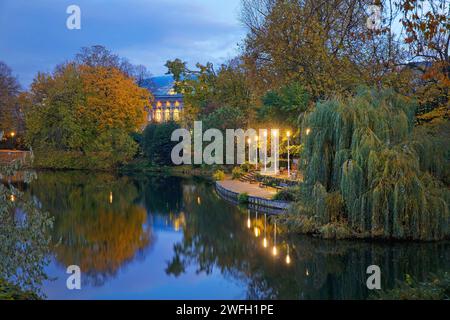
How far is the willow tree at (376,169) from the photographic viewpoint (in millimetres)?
13742

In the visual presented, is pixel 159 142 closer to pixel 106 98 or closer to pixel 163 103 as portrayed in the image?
pixel 106 98

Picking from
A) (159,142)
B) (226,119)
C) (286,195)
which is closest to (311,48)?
(286,195)

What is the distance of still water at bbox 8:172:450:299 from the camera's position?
34.0 ft

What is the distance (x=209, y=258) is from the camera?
42.9ft

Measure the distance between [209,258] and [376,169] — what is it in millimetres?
4785

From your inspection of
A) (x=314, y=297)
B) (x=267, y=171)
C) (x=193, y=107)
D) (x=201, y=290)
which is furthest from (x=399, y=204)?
(x=193, y=107)

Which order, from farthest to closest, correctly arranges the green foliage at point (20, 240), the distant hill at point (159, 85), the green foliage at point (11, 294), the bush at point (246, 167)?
the distant hill at point (159, 85), the bush at point (246, 167), the green foliage at point (20, 240), the green foliage at point (11, 294)

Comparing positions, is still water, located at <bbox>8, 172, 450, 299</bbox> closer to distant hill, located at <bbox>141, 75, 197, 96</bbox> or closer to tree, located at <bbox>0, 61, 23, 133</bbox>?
tree, located at <bbox>0, 61, 23, 133</bbox>

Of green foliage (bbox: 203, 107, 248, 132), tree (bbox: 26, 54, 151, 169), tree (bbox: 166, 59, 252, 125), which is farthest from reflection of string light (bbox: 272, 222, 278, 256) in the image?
tree (bbox: 26, 54, 151, 169)

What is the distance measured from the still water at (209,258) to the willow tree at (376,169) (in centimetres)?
68

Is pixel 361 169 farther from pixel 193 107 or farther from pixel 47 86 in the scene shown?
pixel 47 86

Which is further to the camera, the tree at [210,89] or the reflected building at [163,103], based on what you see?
the reflected building at [163,103]

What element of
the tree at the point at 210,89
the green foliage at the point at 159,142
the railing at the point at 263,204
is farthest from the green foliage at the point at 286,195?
the green foliage at the point at 159,142

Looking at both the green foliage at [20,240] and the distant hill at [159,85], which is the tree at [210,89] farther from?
the green foliage at [20,240]
